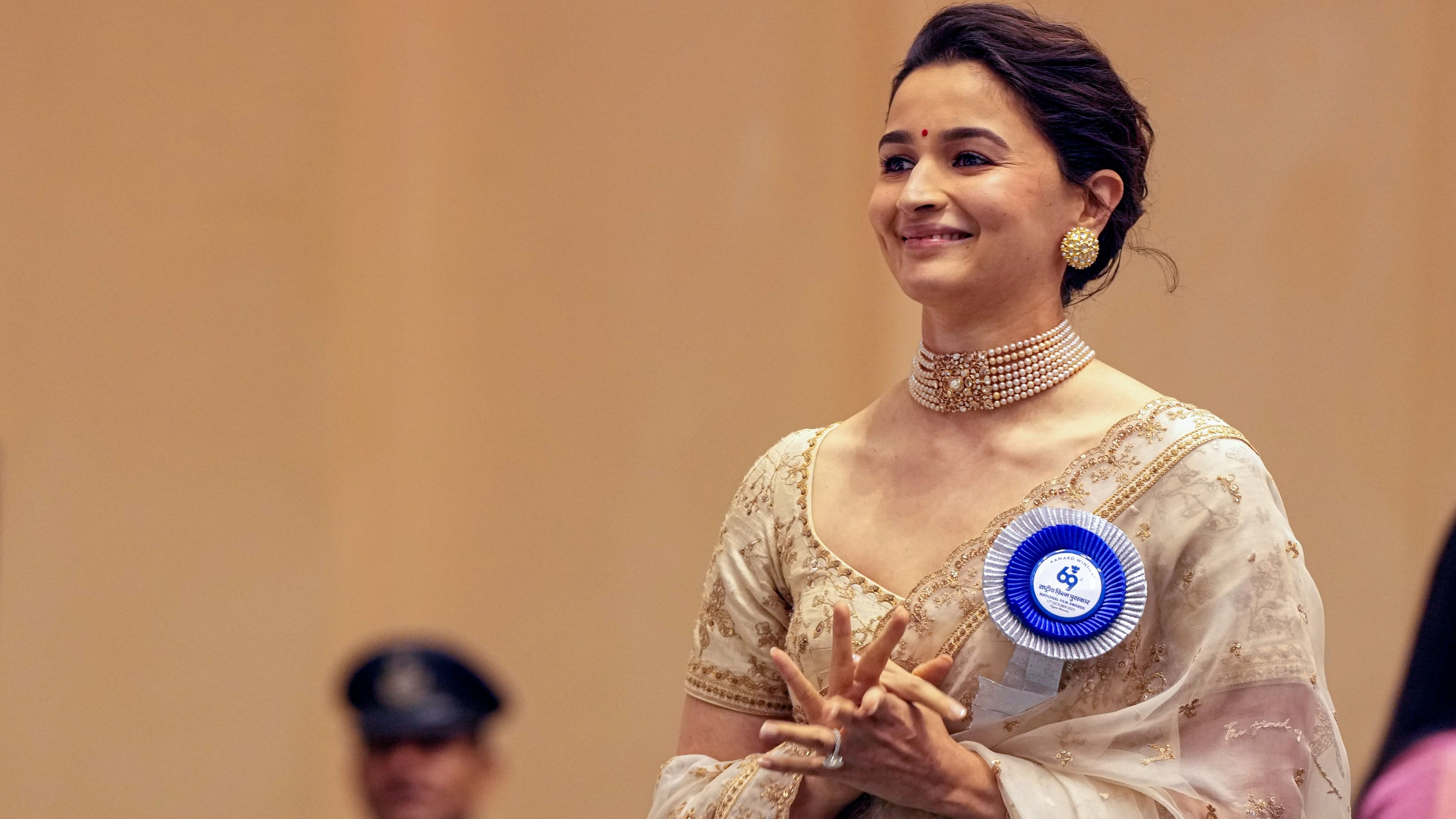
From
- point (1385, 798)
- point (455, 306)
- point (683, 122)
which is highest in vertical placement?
point (683, 122)

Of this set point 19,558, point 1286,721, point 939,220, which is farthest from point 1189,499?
point 19,558

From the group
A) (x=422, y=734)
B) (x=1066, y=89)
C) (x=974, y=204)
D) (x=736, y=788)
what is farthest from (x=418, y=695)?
(x=1066, y=89)

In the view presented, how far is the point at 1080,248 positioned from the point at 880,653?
53 centimetres

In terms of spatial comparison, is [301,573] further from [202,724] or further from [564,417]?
[564,417]

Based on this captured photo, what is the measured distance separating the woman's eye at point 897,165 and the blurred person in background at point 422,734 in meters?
1.09

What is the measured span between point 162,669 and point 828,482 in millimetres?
1981

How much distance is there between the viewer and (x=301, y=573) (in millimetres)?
3521

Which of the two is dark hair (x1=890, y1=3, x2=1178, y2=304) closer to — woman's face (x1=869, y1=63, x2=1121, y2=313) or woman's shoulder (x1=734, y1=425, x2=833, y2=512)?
woman's face (x1=869, y1=63, x2=1121, y2=313)

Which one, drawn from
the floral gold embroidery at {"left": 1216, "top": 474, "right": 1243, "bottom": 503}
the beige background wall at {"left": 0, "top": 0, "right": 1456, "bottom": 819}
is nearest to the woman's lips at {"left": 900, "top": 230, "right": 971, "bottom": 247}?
the floral gold embroidery at {"left": 1216, "top": 474, "right": 1243, "bottom": 503}

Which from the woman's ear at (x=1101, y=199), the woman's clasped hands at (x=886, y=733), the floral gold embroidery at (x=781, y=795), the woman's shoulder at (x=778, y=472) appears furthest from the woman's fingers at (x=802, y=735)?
the woman's ear at (x=1101, y=199)

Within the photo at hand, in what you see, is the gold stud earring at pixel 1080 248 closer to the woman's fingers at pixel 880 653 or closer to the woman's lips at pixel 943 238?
the woman's lips at pixel 943 238

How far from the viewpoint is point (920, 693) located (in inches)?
62.8

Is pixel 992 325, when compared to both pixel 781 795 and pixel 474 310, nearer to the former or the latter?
pixel 781 795

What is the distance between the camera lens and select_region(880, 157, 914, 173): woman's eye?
1.87m
